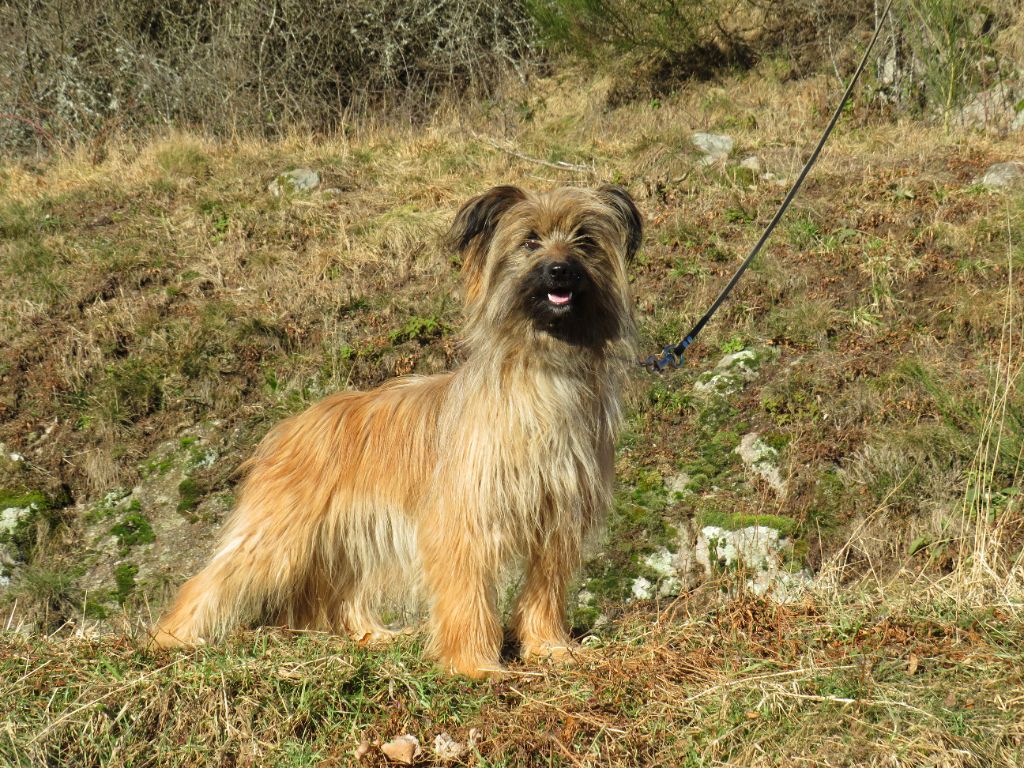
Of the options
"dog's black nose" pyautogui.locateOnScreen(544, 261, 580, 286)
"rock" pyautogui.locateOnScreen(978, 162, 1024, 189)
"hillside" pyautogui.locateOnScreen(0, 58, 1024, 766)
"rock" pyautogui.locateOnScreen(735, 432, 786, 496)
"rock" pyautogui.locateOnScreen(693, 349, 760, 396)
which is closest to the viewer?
"hillside" pyautogui.locateOnScreen(0, 58, 1024, 766)

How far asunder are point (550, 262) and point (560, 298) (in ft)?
0.48

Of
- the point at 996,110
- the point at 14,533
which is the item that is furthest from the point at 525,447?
the point at 996,110

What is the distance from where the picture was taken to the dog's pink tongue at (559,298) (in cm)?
378

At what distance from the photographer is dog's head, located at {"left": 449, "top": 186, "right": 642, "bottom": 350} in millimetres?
3816

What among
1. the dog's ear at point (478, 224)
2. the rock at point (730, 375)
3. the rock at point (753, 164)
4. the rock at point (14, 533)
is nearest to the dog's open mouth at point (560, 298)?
the dog's ear at point (478, 224)

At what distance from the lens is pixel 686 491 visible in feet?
20.8

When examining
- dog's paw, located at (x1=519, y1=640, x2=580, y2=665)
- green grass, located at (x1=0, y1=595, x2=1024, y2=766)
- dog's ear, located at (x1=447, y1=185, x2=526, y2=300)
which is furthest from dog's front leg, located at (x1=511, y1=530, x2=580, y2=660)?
dog's ear, located at (x1=447, y1=185, x2=526, y2=300)

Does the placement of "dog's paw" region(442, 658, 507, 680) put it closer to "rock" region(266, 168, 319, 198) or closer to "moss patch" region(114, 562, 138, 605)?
"moss patch" region(114, 562, 138, 605)

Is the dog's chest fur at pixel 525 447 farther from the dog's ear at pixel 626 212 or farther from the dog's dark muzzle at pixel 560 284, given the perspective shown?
the dog's ear at pixel 626 212

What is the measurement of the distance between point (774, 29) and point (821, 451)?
9648mm

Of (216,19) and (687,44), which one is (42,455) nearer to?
(216,19)

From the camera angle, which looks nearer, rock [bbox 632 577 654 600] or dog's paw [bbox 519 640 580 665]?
dog's paw [bbox 519 640 580 665]

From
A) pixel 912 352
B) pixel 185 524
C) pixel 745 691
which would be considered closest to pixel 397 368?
pixel 185 524

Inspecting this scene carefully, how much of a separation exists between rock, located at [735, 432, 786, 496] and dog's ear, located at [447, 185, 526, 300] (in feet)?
9.63
